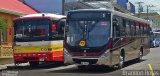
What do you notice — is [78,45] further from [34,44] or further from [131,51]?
[131,51]

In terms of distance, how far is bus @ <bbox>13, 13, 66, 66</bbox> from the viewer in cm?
2330

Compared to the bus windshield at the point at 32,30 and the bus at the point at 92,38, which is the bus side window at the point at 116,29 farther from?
the bus windshield at the point at 32,30

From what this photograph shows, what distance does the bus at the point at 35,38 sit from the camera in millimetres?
23297

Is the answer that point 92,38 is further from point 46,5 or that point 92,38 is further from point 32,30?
point 46,5

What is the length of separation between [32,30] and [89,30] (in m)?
4.24

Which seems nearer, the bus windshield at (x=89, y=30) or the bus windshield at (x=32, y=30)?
the bus windshield at (x=89, y=30)

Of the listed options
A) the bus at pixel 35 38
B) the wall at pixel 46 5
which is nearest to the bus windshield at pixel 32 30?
the bus at pixel 35 38

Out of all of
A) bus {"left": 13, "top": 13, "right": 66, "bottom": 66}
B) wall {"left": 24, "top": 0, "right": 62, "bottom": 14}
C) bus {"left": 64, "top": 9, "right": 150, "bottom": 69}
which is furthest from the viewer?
wall {"left": 24, "top": 0, "right": 62, "bottom": 14}

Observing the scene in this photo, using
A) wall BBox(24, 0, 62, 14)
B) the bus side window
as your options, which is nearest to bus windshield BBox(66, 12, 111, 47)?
the bus side window

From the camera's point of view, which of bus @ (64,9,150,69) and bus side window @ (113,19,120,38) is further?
bus side window @ (113,19,120,38)

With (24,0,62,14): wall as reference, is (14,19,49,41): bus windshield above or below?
below

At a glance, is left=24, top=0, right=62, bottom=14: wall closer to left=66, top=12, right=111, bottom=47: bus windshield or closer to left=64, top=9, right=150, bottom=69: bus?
left=64, top=9, right=150, bottom=69: bus

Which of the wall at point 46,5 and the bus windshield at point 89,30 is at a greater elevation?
the wall at point 46,5

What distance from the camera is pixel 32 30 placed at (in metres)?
23.4
